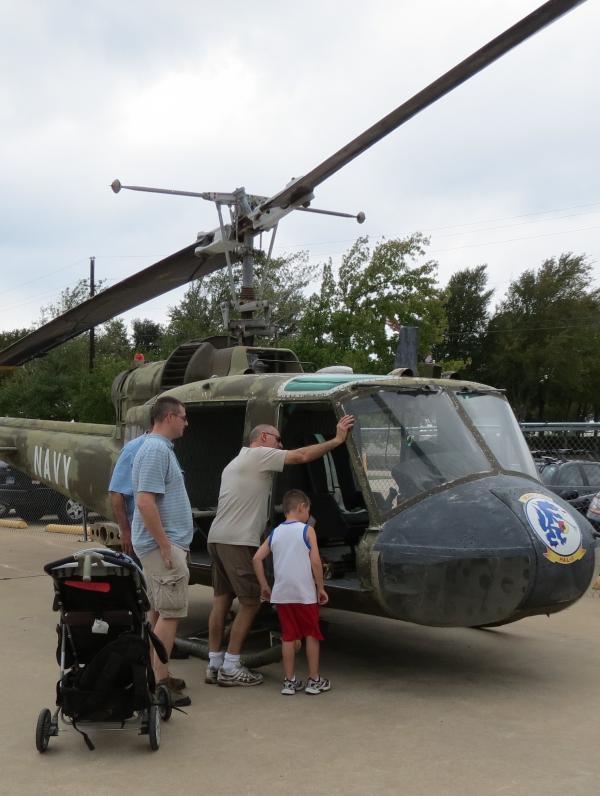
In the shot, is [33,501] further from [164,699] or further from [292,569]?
[164,699]

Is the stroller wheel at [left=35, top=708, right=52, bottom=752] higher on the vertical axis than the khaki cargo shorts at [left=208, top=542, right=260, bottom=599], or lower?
lower

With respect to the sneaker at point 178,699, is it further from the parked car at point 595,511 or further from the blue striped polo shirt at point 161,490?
the parked car at point 595,511

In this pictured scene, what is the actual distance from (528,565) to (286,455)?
1628 mm

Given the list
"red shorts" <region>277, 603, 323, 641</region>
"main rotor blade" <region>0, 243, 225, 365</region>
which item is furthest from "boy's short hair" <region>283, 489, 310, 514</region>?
"main rotor blade" <region>0, 243, 225, 365</region>

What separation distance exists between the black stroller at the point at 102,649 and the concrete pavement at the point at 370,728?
169 millimetres

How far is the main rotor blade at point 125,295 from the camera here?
8227 millimetres

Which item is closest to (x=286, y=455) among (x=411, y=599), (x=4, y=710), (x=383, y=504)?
(x=383, y=504)

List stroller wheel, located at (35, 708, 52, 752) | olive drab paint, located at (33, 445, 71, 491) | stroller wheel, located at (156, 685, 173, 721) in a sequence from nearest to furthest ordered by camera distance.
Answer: stroller wheel, located at (35, 708, 52, 752), stroller wheel, located at (156, 685, 173, 721), olive drab paint, located at (33, 445, 71, 491)

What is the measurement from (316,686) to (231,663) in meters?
0.59

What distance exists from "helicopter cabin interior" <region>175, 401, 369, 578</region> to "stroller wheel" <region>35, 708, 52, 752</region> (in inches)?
123

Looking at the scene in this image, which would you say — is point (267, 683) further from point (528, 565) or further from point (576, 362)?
point (576, 362)

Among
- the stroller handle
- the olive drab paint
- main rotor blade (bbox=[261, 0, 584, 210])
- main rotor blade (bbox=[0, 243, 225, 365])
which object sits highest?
main rotor blade (bbox=[261, 0, 584, 210])

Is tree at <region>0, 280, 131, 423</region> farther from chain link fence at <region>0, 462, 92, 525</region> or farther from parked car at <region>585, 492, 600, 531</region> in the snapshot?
parked car at <region>585, 492, 600, 531</region>

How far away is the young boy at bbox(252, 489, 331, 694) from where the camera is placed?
18.0 ft
